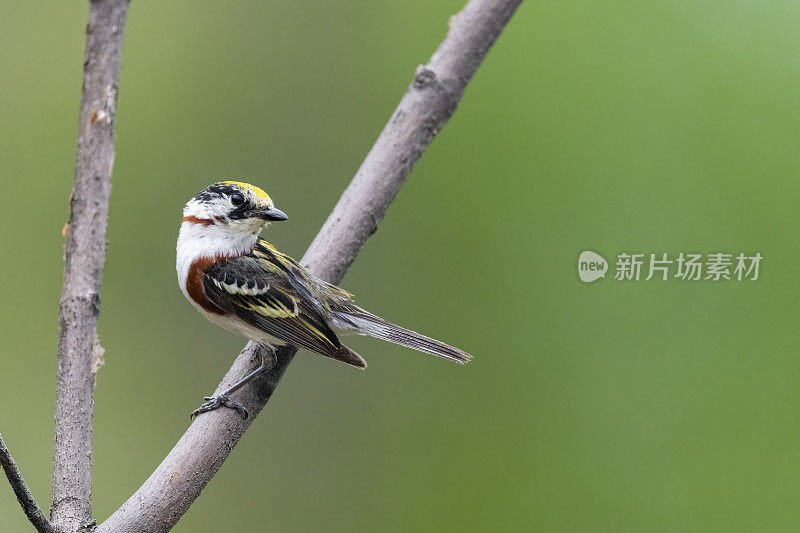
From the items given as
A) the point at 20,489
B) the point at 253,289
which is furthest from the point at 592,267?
the point at 20,489

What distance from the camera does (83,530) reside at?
1.18 metres

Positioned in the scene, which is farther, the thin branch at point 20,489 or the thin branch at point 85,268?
the thin branch at point 85,268

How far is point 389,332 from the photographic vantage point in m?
1.79

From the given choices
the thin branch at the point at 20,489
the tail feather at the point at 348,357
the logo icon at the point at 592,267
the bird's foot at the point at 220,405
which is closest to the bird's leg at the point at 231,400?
the bird's foot at the point at 220,405

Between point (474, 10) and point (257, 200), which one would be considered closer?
point (257, 200)

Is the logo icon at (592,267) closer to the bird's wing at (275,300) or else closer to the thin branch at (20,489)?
the bird's wing at (275,300)

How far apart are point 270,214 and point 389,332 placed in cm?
48

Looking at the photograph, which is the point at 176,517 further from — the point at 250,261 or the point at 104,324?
the point at 104,324

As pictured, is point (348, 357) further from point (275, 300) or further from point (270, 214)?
point (270, 214)

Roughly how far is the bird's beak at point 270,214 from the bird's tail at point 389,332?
0.42 metres

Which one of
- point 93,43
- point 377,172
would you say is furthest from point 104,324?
point 93,43

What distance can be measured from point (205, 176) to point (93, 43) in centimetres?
163

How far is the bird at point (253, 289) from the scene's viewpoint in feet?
5.13

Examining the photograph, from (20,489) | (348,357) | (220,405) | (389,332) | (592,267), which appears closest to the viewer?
(20,489)
